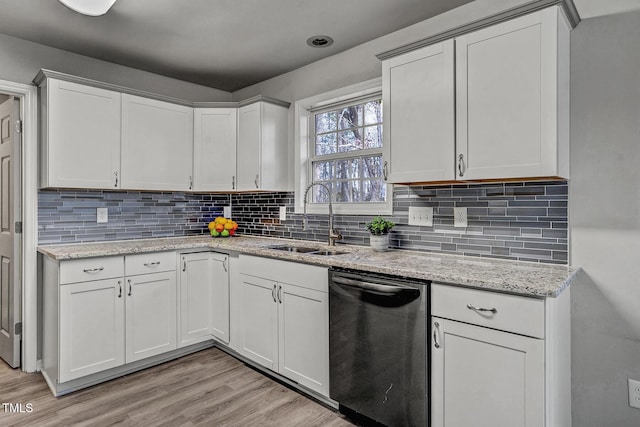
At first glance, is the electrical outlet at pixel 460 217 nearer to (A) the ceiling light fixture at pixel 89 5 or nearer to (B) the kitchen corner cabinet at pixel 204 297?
(B) the kitchen corner cabinet at pixel 204 297

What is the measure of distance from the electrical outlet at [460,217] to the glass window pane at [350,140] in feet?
3.35

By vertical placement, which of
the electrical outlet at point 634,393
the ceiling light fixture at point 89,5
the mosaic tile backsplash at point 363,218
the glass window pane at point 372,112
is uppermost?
the ceiling light fixture at point 89,5

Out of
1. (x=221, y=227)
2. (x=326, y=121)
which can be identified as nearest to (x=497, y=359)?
(x=326, y=121)

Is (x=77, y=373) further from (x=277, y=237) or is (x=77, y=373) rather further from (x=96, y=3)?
(x=96, y=3)

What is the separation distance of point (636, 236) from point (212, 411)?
236 centimetres

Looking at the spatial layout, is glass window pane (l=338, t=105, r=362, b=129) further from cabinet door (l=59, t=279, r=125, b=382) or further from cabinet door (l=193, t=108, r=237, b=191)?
cabinet door (l=59, t=279, r=125, b=382)

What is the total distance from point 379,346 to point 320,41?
7.05 feet

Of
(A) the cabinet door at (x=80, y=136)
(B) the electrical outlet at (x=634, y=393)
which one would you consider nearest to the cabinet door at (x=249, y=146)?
(A) the cabinet door at (x=80, y=136)

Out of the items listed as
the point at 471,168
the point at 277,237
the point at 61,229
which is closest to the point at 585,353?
the point at 471,168

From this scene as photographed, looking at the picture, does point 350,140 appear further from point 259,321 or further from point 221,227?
point 259,321

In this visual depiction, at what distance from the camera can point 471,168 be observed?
6.52ft

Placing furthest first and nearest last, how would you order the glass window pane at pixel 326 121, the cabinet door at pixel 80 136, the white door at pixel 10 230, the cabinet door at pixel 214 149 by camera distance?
the cabinet door at pixel 214 149, the glass window pane at pixel 326 121, the white door at pixel 10 230, the cabinet door at pixel 80 136

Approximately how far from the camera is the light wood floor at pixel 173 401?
2162 millimetres

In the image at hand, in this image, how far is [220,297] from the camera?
10.1 feet
